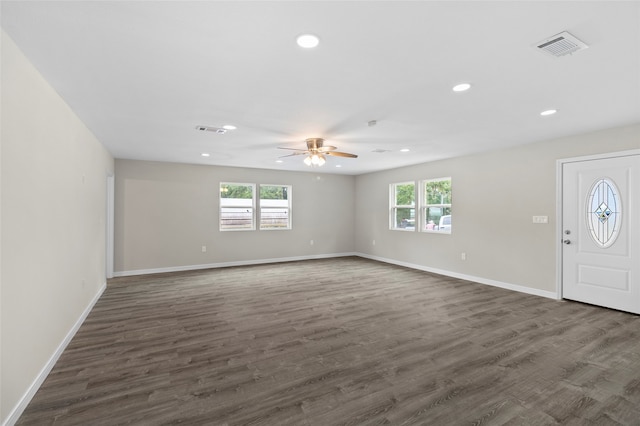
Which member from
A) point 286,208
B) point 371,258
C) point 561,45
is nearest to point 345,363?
point 561,45

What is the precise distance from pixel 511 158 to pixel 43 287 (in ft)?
20.8

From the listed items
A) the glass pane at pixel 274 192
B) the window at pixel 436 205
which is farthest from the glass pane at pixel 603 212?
the glass pane at pixel 274 192

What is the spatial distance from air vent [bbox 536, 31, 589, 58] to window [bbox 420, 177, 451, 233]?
4404 millimetres

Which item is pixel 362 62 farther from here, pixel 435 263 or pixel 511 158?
pixel 435 263

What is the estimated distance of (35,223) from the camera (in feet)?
7.60

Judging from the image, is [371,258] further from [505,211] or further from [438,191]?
[505,211]

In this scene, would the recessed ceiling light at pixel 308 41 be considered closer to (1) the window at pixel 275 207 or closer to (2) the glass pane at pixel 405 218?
(2) the glass pane at pixel 405 218

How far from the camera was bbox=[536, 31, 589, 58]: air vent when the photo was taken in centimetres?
198

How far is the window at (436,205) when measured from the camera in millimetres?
6523

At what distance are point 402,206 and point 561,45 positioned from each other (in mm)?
5718

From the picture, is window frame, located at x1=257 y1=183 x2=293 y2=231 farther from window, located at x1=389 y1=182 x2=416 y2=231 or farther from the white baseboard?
window, located at x1=389 y1=182 x2=416 y2=231

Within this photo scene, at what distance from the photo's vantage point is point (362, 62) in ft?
7.56

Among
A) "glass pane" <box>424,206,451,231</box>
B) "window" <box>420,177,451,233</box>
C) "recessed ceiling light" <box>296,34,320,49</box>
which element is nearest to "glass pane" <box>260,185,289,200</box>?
"window" <box>420,177,451,233</box>

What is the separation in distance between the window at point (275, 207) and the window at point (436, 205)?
3.46 metres
